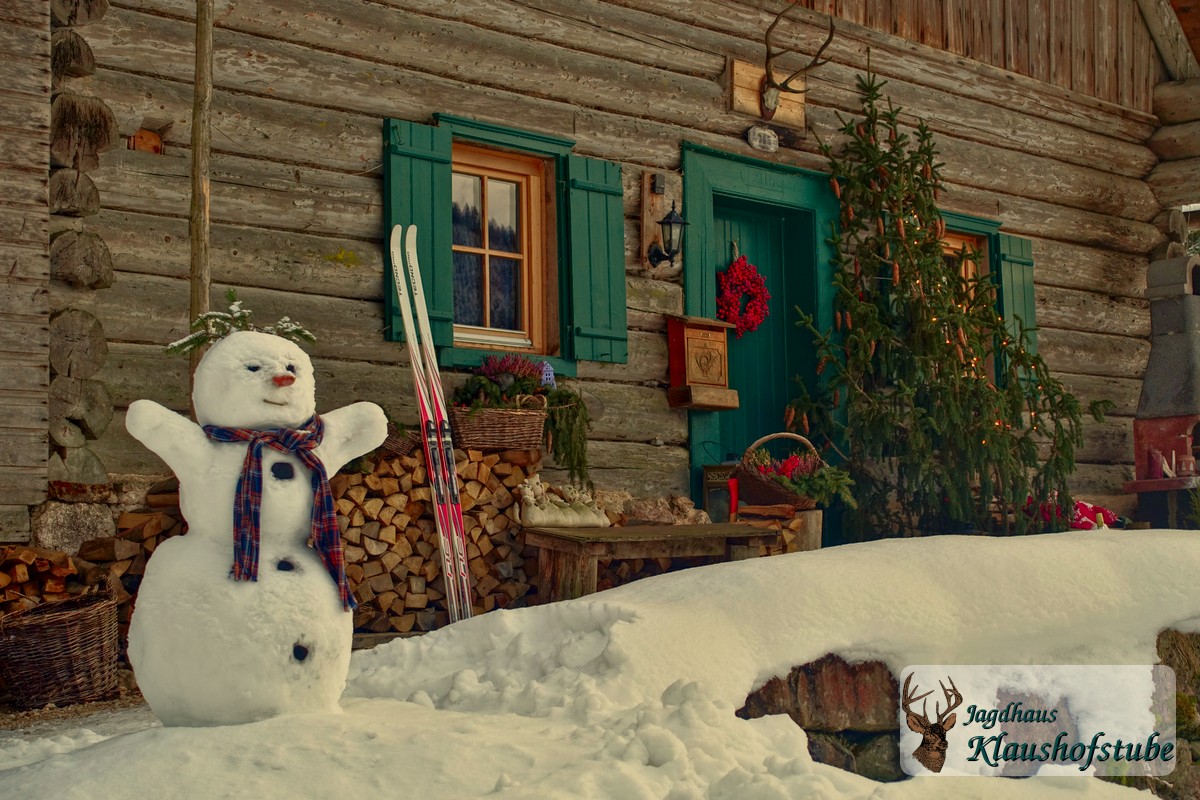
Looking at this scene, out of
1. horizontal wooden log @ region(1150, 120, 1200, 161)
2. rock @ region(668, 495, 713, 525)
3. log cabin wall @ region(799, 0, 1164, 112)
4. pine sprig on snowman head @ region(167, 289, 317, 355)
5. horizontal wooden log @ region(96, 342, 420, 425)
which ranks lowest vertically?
rock @ region(668, 495, 713, 525)

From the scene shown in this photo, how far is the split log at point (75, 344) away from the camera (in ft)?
16.8

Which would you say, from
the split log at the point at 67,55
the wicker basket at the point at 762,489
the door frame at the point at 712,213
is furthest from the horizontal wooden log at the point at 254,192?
the wicker basket at the point at 762,489

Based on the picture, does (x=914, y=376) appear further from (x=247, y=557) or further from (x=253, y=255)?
(x=247, y=557)

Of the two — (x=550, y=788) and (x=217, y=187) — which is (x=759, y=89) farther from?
(x=550, y=788)

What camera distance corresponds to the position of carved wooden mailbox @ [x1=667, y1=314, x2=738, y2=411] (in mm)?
6875

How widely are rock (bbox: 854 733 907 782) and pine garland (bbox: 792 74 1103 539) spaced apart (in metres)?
3.44

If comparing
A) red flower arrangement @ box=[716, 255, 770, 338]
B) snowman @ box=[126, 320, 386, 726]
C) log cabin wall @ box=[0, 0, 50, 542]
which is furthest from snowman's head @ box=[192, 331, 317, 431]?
red flower arrangement @ box=[716, 255, 770, 338]

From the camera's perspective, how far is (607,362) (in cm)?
675

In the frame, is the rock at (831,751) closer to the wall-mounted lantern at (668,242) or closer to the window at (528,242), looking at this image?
the window at (528,242)

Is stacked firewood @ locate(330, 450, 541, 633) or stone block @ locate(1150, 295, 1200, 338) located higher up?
stone block @ locate(1150, 295, 1200, 338)

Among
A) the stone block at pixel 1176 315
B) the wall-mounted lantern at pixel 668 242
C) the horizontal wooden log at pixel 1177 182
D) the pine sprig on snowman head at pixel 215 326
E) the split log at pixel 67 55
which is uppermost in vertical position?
the horizontal wooden log at pixel 1177 182

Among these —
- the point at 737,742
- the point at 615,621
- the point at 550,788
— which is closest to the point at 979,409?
the point at 615,621

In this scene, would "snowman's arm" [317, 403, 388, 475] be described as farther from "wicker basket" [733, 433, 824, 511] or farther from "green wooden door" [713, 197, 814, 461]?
"green wooden door" [713, 197, 814, 461]

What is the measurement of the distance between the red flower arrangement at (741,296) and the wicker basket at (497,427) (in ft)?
6.32
